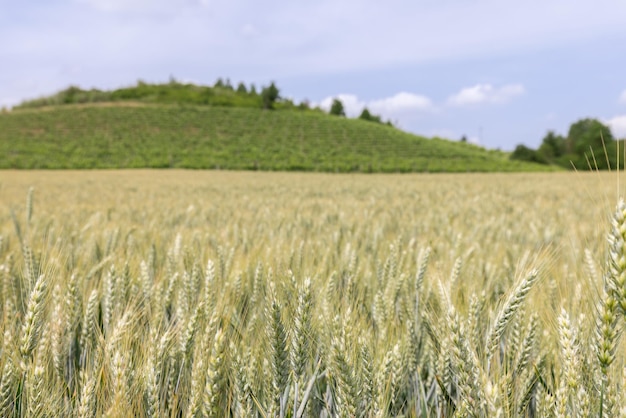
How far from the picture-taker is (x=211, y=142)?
5694 cm

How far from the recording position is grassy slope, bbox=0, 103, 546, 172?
4603 centimetres

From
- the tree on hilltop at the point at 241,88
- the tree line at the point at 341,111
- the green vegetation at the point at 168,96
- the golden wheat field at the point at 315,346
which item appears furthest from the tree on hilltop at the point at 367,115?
the golden wheat field at the point at 315,346

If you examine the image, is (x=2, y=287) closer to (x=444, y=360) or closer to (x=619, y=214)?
(x=444, y=360)

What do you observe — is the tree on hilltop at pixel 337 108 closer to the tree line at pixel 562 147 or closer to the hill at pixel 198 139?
the hill at pixel 198 139

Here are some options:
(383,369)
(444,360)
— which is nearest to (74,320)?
(383,369)

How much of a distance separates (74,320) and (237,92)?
90.6 metres

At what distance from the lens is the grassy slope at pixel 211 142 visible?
46031mm

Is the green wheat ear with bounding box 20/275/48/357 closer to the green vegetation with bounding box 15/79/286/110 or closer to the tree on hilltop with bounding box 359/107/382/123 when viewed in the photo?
the green vegetation with bounding box 15/79/286/110

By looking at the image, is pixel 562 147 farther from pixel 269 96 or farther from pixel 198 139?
pixel 198 139

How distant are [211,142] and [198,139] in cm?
232

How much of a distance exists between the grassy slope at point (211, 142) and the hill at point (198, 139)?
117 mm

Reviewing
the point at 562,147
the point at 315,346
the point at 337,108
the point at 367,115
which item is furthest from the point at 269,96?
the point at 315,346

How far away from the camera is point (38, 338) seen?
1.04 meters

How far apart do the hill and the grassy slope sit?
117mm
